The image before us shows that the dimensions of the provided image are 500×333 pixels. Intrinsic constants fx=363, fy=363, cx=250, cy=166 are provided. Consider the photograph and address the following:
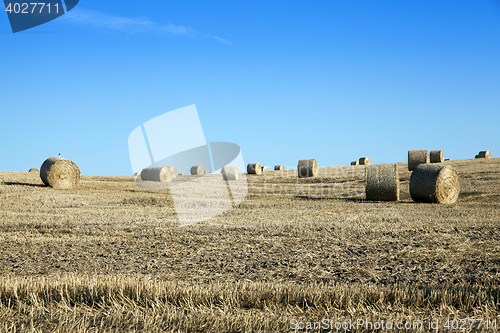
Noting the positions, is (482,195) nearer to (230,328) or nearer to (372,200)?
(372,200)

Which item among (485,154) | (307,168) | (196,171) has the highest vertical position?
(485,154)

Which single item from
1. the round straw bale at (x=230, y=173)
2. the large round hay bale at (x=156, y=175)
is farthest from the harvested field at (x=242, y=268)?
the round straw bale at (x=230, y=173)

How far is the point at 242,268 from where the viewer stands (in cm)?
521

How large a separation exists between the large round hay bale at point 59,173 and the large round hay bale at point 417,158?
71.0ft

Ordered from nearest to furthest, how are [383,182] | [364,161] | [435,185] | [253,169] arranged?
[435,185] → [383,182] → [253,169] → [364,161]

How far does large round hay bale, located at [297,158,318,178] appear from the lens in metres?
28.4

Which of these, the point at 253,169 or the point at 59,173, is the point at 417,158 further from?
the point at 59,173

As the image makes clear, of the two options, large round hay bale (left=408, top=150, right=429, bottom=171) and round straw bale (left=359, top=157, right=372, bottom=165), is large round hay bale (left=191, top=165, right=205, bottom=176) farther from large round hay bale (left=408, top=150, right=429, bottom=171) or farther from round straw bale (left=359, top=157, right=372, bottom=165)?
large round hay bale (left=408, top=150, right=429, bottom=171)

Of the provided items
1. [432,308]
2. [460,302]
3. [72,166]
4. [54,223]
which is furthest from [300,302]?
[72,166]

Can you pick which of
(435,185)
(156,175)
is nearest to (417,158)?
(435,185)

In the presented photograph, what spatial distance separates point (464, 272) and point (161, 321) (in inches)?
163

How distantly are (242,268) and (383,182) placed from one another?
37.0ft

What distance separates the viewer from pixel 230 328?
2.49 meters

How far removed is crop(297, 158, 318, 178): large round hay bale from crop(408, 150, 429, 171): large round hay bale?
686 cm
